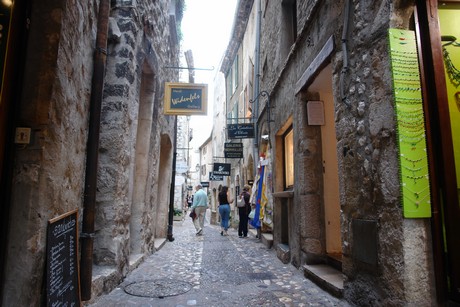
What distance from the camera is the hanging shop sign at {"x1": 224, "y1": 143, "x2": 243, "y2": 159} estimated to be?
12.6 metres

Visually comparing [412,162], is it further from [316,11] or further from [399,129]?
[316,11]

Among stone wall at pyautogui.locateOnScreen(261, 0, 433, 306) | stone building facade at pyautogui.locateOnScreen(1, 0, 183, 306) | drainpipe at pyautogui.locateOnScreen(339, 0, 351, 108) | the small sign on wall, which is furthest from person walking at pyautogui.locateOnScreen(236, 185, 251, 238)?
drainpipe at pyautogui.locateOnScreen(339, 0, 351, 108)

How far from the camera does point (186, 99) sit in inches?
260

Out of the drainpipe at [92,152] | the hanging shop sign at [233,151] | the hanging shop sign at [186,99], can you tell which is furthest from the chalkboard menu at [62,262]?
the hanging shop sign at [233,151]

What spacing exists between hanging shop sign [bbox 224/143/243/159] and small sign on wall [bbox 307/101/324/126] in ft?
25.6

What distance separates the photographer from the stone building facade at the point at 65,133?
2139 millimetres

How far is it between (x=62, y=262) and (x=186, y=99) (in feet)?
14.9

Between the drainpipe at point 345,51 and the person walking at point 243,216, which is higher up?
the drainpipe at point 345,51

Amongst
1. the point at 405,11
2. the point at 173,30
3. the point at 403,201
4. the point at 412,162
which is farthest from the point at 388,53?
the point at 173,30

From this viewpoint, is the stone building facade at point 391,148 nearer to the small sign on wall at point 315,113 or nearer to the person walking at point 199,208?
the small sign on wall at point 315,113

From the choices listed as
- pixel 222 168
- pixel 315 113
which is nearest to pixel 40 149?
pixel 315 113

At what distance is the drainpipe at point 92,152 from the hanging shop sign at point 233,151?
9.36 metres

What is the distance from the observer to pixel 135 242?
5238mm

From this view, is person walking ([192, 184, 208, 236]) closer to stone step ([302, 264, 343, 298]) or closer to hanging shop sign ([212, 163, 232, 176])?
hanging shop sign ([212, 163, 232, 176])
